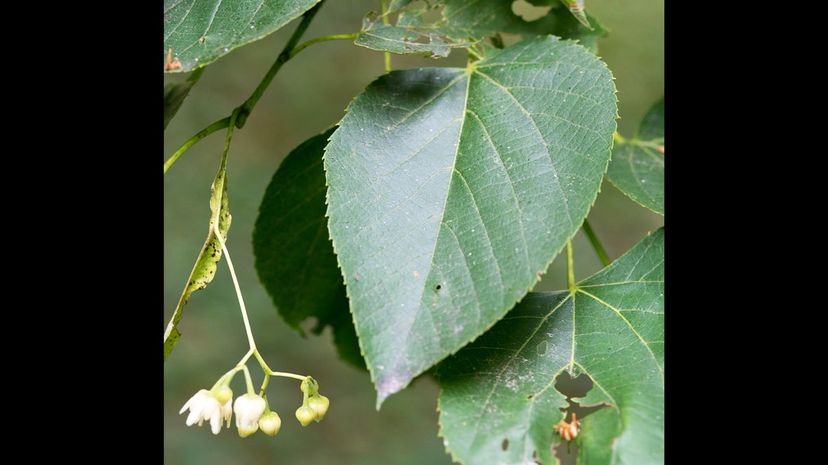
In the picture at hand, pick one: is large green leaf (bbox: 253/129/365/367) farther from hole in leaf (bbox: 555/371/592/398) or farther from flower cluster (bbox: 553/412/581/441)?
hole in leaf (bbox: 555/371/592/398)

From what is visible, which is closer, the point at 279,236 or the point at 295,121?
the point at 279,236

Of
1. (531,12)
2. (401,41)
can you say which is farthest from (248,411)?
(531,12)

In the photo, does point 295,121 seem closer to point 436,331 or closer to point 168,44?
point 168,44

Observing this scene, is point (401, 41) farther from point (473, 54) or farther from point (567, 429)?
point (567, 429)

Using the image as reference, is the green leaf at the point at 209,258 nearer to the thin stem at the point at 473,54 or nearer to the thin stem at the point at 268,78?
the thin stem at the point at 268,78

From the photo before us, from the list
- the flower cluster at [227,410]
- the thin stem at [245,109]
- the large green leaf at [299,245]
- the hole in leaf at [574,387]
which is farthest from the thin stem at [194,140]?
the hole in leaf at [574,387]

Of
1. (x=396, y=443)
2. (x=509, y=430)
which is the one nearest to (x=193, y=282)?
(x=509, y=430)
